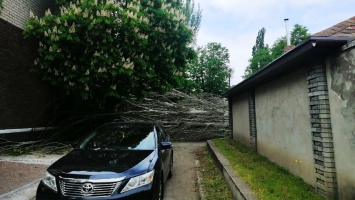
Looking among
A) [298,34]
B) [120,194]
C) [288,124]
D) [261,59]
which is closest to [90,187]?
[120,194]

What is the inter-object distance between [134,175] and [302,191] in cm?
321

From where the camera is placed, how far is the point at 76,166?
4.32 m

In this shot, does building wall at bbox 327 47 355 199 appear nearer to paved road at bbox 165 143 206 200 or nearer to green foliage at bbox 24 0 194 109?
paved road at bbox 165 143 206 200

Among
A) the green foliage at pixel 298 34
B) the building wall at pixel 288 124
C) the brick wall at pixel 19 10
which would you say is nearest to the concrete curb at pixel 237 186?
the building wall at pixel 288 124

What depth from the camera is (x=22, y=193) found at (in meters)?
5.39

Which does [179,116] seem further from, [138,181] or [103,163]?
[138,181]

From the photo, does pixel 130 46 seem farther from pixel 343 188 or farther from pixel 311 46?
pixel 343 188

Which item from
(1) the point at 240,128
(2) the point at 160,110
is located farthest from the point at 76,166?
(2) the point at 160,110

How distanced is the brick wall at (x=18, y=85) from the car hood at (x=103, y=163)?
5.79 metres

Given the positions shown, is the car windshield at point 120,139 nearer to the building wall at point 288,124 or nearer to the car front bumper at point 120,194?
the car front bumper at point 120,194

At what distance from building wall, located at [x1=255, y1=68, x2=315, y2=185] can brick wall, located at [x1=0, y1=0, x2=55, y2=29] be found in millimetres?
9147

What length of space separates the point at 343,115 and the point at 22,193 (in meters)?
6.07

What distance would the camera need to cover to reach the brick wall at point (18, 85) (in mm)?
9250

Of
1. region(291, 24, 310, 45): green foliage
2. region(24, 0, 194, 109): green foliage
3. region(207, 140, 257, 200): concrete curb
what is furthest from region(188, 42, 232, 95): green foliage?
region(207, 140, 257, 200): concrete curb
